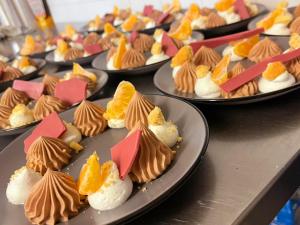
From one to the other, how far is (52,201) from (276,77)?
→ 703mm

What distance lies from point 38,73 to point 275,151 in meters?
1.74

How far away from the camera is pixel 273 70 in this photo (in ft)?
3.37

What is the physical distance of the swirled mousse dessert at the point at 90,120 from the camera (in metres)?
1.17

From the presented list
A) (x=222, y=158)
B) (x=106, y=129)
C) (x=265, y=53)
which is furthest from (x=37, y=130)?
(x=265, y=53)

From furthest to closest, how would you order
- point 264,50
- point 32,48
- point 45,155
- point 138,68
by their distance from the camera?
point 32,48 → point 138,68 → point 264,50 → point 45,155

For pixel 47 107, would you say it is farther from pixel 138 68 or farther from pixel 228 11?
pixel 228 11

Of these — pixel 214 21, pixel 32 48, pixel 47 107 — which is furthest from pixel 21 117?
pixel 32 48

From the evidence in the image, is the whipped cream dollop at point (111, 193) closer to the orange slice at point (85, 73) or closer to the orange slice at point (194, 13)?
the orange slice at point (85, 73)

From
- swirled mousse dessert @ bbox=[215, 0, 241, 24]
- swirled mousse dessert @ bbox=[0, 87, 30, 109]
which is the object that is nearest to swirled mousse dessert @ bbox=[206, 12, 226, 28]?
swirled mousse dessert @ bbox=[215, 0, 241, 24]

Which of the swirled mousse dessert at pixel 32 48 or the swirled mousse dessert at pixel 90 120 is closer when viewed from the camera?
the swirled mousse dessert at pixel 90 120

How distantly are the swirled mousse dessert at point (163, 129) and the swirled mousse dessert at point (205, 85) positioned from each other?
20 centimetres

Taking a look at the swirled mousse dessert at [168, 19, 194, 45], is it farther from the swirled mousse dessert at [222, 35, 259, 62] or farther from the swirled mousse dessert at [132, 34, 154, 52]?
the swirled mousse dessert at [222, 35, 259, 62]

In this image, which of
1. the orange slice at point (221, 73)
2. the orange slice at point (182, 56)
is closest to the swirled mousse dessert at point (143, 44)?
the orange slice at point (182, 56)

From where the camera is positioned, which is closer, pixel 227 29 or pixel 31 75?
pixel 227 29
